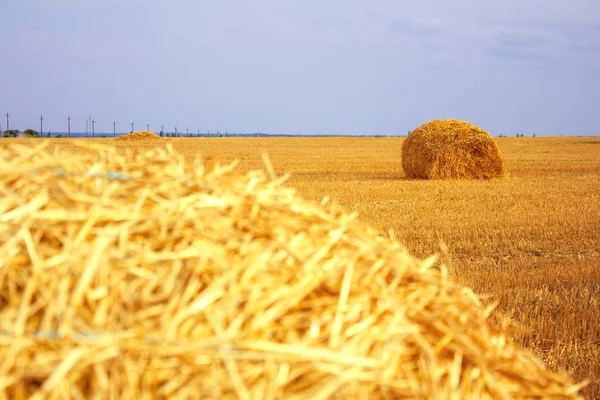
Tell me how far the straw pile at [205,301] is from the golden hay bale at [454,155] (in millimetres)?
15719

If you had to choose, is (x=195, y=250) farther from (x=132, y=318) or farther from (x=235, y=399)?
(x=235, y=399)

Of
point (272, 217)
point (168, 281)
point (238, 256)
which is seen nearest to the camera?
point (168, 281)

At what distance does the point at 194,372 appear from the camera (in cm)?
172

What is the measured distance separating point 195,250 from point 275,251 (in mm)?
262

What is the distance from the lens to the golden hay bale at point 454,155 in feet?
58.3

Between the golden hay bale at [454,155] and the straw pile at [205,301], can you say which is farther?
the golden hay bale at [454,155]

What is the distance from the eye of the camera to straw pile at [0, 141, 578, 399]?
1.71m

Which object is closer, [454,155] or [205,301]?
[205,301]

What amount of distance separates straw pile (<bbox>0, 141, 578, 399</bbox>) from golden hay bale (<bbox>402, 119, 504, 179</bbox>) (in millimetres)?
15719

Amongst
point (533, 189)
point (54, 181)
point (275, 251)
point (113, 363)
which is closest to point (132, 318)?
point (113, 363)

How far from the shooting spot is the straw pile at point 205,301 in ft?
5.61

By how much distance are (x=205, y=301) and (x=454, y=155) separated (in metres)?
16.7

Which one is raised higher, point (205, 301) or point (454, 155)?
point (454, 155)

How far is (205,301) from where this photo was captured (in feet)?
5.93
